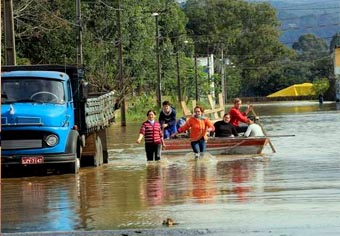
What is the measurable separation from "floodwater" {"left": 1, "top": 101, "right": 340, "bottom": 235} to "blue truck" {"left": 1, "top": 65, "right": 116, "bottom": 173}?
1.68 ft

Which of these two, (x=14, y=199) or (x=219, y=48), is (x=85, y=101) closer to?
(x=14, y=199)

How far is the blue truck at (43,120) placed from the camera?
19828mm

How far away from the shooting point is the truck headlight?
65.8ft

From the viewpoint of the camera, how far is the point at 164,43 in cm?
9081

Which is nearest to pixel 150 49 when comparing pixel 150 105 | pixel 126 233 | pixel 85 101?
pixel 150 105

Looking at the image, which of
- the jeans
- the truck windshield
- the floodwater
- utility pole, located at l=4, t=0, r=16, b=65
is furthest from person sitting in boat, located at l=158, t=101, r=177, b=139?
utility pole, located at l=4, t=0, r=16, b=65

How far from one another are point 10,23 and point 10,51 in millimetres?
1016

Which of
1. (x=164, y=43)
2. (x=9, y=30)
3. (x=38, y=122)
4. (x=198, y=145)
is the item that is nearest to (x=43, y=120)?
(x=38, y=122)

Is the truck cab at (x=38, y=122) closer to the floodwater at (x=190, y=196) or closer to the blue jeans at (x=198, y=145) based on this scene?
the floodwater at (x=190, y=196)

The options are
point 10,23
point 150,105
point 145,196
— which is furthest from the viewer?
point 150,105

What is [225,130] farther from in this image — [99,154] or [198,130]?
[99,154]

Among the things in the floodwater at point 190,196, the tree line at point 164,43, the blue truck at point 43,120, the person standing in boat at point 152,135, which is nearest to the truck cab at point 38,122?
the blue truck at point 43,120

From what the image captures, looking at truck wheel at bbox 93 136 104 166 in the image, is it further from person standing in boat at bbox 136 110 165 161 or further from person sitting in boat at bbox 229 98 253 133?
person sitting in boat at bbox 229 98 253 133

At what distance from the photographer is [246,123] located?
27.8 meters
